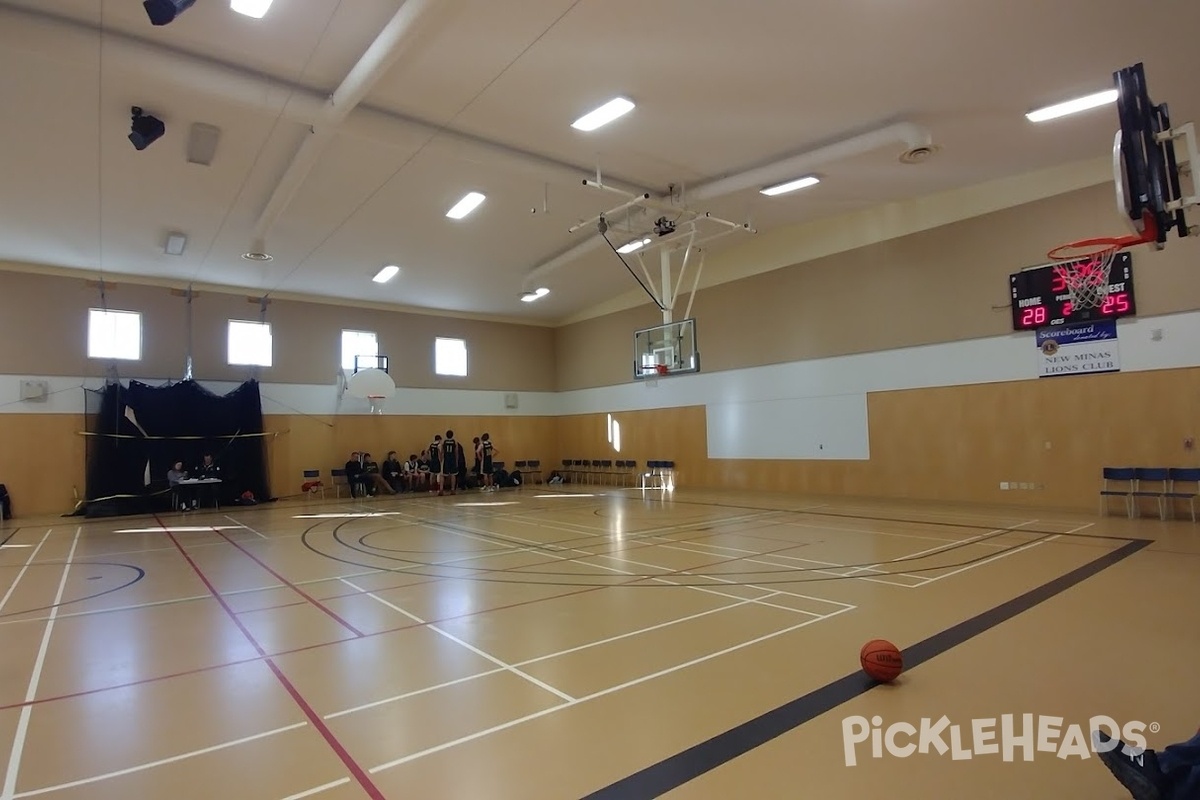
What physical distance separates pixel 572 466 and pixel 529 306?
535 centimetres

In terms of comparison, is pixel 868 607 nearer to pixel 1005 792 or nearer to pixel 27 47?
pixel 1005 792

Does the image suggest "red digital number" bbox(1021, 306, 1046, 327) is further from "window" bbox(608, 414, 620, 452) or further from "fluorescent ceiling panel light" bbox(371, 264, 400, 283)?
"fluorescent ceiling panel light" bbox(371, 264, 400, 283)

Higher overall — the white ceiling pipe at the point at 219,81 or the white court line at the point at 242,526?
the white ceiling pipe at the point at 219,81

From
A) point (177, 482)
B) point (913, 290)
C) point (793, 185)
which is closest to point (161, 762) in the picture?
point (793, 185)

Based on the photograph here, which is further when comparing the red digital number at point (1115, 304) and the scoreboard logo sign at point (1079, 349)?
the scoreboard logo sign at point (1079, 349)

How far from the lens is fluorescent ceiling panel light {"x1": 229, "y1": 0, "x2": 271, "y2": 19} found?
623 centimetres

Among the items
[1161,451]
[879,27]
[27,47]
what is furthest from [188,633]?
[1161,451]

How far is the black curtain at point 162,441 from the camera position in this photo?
13797 mm

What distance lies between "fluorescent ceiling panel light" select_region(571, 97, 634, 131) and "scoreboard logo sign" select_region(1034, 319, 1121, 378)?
7981mm

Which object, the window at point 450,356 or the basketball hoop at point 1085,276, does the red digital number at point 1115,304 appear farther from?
the window at point 450,356

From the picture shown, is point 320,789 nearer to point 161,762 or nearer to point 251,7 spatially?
point 161,762

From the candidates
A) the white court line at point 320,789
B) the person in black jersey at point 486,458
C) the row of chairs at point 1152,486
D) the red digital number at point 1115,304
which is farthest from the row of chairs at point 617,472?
the white court line at point 320,789

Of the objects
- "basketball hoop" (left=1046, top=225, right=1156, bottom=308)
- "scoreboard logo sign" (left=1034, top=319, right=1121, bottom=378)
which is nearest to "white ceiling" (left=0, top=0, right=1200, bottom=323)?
"basketball hoop" (left=1046, top=225, right=1156, bottom=308)

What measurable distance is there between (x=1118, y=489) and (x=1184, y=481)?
84cm
